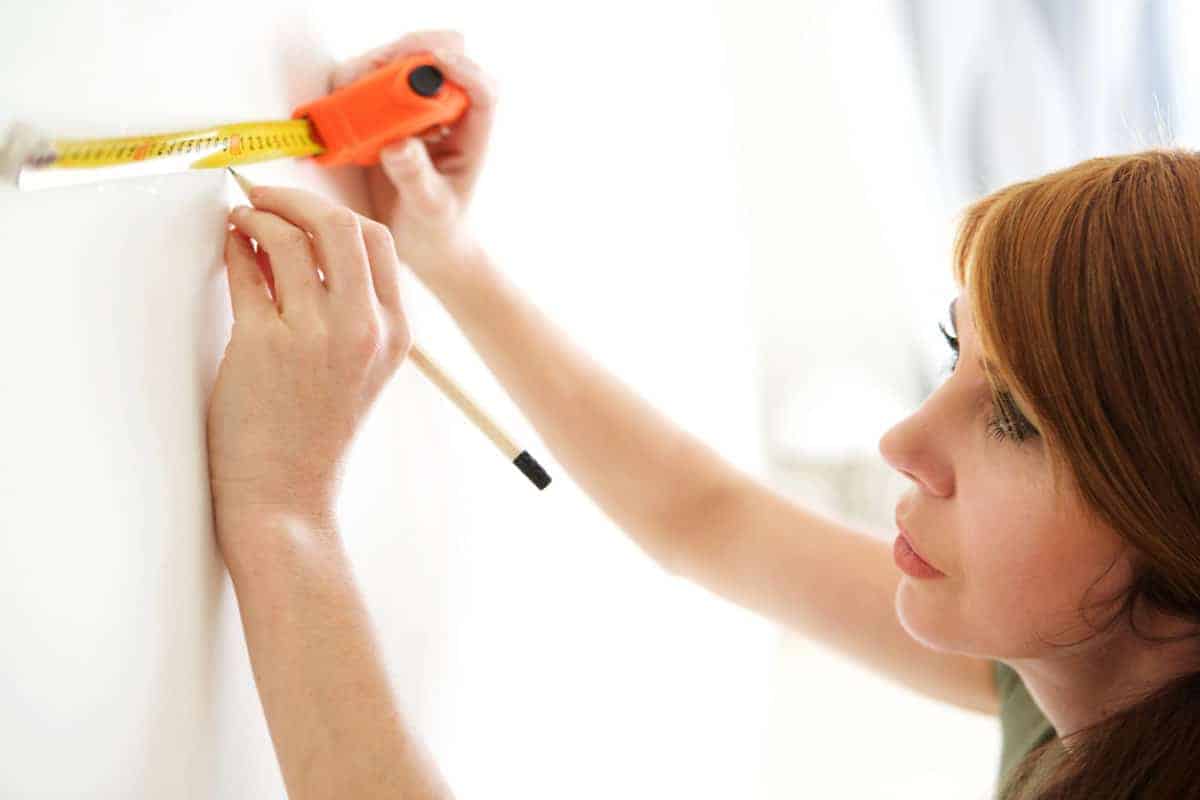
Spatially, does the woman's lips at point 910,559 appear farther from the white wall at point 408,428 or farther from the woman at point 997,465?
the white wall at point 408,428

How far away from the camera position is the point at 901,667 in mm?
1009

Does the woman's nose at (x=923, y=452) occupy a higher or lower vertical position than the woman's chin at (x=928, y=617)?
higher

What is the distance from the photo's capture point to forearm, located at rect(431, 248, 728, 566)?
3.04 feet

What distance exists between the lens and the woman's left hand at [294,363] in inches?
25.1

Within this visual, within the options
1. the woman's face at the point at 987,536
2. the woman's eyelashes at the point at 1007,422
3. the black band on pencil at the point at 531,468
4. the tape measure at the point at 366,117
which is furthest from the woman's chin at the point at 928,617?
the tape measure at the point at 366,117

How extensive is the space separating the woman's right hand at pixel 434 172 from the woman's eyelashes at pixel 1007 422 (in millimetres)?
417

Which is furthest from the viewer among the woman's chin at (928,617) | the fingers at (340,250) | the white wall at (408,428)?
the woman's chin at (928,617)

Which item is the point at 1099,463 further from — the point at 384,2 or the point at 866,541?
the point at 384,2

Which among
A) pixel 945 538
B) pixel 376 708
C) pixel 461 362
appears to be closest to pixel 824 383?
pixel 461 362

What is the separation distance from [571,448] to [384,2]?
40 cm

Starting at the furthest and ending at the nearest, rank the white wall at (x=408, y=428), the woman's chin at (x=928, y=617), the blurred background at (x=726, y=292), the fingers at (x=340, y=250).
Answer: the blurred background at (x=726, y=292) → the woman's chin at (x=928, y=617) → the fingers at (x=340, y=250) → the white wall at (x=408, y=428)

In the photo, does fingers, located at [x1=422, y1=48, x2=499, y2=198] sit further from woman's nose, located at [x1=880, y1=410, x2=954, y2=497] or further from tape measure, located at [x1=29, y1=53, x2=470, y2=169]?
woman's nose, located at [x1=880, y1=410, x2=954, y2=497]

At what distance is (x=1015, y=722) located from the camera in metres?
0.96

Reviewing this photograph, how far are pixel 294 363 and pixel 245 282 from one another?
0.22 ft
